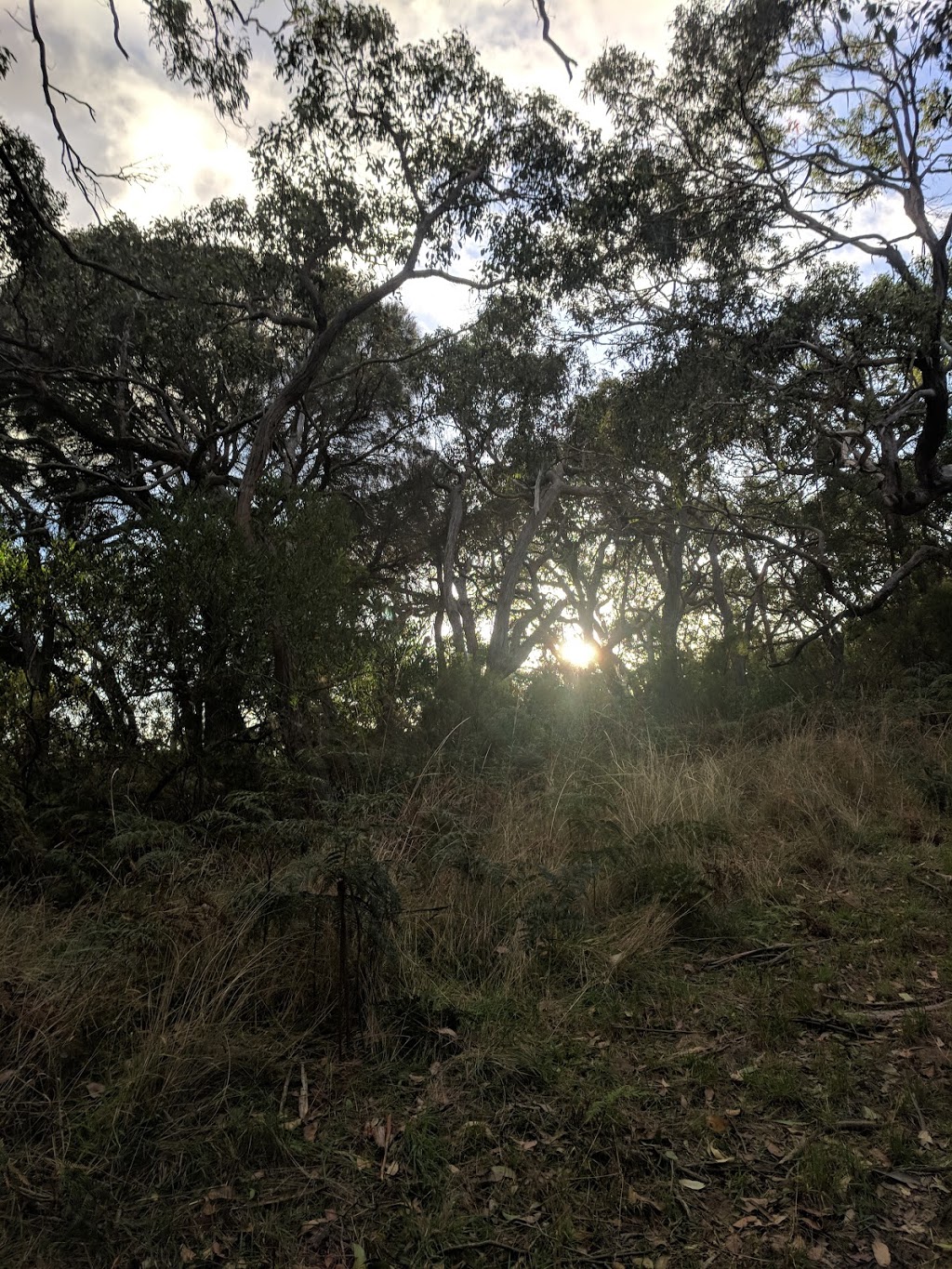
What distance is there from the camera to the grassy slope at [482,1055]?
2.38m

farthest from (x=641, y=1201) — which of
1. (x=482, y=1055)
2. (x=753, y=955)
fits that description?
(x=753, y=955)

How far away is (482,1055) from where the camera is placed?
124 inches

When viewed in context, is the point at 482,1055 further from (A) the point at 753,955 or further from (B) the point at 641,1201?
(A) the point at 753,955

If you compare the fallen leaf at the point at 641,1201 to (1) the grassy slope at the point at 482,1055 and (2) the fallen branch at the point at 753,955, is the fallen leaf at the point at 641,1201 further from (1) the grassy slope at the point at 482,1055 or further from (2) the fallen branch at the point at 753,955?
(2) the fallen branch at the point at 753,955

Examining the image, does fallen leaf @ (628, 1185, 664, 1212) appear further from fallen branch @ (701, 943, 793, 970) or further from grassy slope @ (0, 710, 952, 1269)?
fallen branch @ (701, 943, 793, 970)

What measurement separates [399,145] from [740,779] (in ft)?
29.7

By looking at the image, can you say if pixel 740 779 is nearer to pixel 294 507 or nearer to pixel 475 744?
pixel 475 744

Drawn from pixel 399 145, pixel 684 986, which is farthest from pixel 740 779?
pixel 399 145

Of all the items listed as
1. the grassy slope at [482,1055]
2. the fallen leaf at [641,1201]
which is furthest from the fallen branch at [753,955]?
the fallen leaf at [641,1201]

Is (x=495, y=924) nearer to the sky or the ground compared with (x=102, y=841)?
nearer to the ground

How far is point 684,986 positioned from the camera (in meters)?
3.70

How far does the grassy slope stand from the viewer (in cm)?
238

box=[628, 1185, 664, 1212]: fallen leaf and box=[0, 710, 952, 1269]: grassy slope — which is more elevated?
box=[0, 710, 952, 1269]: grassy slope

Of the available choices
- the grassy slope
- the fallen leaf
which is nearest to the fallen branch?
the grassy slope
